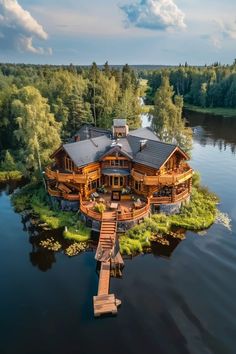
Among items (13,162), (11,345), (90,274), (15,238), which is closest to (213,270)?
(90,274)

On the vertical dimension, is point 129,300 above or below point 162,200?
below

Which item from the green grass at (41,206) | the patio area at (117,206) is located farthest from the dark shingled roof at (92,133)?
the patio area at (117,206)

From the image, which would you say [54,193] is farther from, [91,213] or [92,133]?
[92,133]

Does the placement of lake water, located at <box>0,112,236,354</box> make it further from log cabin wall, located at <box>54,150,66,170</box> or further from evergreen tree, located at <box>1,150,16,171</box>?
evergreen tree, located at <box>1,150,16,171</box>

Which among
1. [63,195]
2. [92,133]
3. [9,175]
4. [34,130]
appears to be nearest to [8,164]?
[9,175]

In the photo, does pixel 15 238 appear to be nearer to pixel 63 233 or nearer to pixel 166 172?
pixel 63 233
